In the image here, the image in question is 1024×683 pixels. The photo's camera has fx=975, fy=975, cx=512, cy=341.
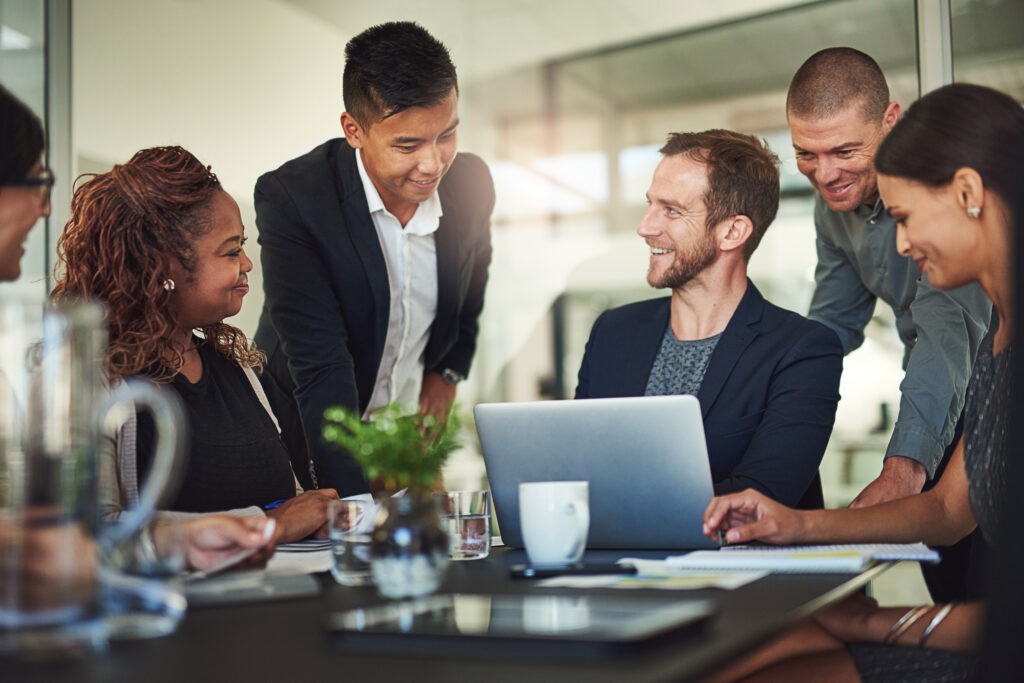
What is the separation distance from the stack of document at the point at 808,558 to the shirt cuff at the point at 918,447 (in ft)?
3.20

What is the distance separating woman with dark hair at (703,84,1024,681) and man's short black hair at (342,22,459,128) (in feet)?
4.27

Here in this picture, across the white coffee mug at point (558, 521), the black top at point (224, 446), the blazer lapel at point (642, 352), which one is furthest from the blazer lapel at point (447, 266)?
the white coffee mug at point (558, 521)

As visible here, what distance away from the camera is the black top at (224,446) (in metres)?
1.76

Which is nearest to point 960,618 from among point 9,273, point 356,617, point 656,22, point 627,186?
point 356,617

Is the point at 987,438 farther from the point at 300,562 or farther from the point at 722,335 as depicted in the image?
the point at 300,562

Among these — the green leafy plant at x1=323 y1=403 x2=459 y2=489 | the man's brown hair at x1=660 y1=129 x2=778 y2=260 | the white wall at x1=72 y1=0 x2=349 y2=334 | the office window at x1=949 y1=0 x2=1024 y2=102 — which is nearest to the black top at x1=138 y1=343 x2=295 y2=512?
the green leafy plant at x1=323 y1=403 x2=459 y2=489

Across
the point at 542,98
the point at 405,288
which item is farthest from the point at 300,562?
the point at 542,98

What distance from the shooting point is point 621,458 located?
1454 millimetres

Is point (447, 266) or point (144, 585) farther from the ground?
point (447, 266)

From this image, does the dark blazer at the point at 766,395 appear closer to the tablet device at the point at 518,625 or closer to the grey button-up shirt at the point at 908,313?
the grey button-up shirt at the point at 908,313

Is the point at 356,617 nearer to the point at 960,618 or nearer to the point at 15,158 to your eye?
the point at 960,618

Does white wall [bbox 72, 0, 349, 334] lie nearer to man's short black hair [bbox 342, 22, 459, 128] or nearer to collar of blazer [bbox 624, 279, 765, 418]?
man's short black hair [bbox 342, 22, 459, 128]

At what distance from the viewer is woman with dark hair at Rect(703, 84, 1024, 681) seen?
4.62 feet

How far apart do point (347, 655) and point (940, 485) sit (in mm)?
1153
